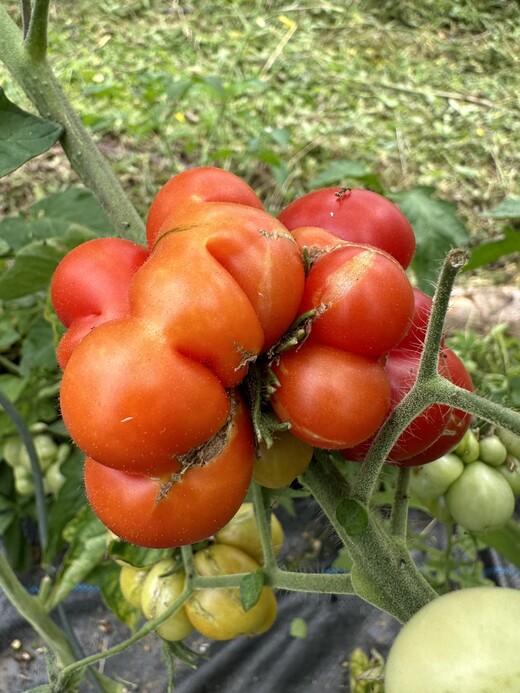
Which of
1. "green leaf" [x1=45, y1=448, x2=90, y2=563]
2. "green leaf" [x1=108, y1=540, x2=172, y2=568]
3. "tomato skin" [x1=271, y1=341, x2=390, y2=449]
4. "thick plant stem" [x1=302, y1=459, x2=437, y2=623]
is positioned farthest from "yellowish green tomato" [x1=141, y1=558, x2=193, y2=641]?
"tomato skin" [x1=271, y1=341, x2=390, y2=449]

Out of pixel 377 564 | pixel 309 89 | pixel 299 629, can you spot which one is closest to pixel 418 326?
pixel 377 564

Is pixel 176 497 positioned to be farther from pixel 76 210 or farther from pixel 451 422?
pixel 76 210

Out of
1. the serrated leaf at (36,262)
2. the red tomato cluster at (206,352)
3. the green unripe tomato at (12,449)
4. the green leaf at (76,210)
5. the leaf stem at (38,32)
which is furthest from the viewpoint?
the green unripe tomato at (12,449)

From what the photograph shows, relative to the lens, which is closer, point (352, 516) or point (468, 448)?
point (352, 516)

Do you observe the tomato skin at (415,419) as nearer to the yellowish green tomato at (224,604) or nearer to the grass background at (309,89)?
the yellowish green tomato at (224,604)

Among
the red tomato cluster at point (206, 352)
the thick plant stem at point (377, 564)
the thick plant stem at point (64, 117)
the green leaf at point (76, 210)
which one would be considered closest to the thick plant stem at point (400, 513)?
the thick plant stem at point (377, 564)

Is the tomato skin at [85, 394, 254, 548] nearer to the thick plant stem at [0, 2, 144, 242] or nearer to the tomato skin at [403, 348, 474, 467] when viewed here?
the tomato skin at [403, 348, 474, 467]
